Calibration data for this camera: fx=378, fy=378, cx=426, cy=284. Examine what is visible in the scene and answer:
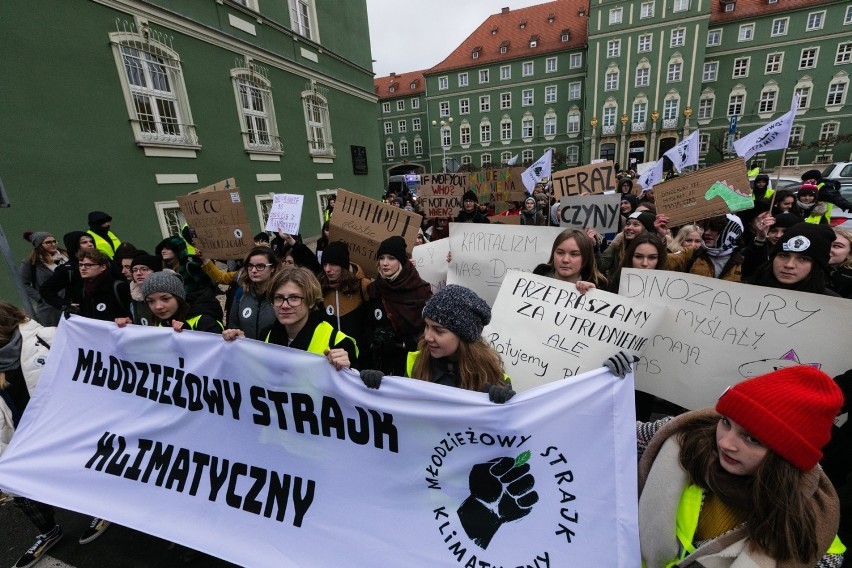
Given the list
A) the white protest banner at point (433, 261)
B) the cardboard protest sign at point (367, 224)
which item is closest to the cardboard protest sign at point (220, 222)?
the cardboard protest sign at point (367, 224)

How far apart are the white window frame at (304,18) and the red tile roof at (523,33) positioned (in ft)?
123

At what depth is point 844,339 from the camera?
204 centimetres

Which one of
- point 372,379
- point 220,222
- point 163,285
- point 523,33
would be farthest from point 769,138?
point 523,33

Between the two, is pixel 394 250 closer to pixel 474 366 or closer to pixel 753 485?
pixel 474 366

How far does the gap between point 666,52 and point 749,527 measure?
47.9m

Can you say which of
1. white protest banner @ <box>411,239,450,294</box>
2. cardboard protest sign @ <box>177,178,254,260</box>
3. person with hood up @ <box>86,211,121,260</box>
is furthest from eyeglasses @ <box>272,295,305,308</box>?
person with hood up @ <box>86,211,121,260</box>

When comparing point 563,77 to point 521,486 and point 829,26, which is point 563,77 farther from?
point 521,486

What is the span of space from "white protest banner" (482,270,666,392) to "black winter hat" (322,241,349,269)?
4.81 feet

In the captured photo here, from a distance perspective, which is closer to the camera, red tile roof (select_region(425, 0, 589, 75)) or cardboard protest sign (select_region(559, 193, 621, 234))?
cardboard protest sign (select_region(559, 193, 621, 234))

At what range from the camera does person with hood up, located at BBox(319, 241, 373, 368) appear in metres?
3.37

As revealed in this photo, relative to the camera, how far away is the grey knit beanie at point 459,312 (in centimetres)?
190

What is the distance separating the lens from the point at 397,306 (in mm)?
3277

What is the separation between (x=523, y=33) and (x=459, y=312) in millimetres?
55554

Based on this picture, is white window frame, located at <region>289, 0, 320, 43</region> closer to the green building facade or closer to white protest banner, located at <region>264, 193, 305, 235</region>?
the green building facade
